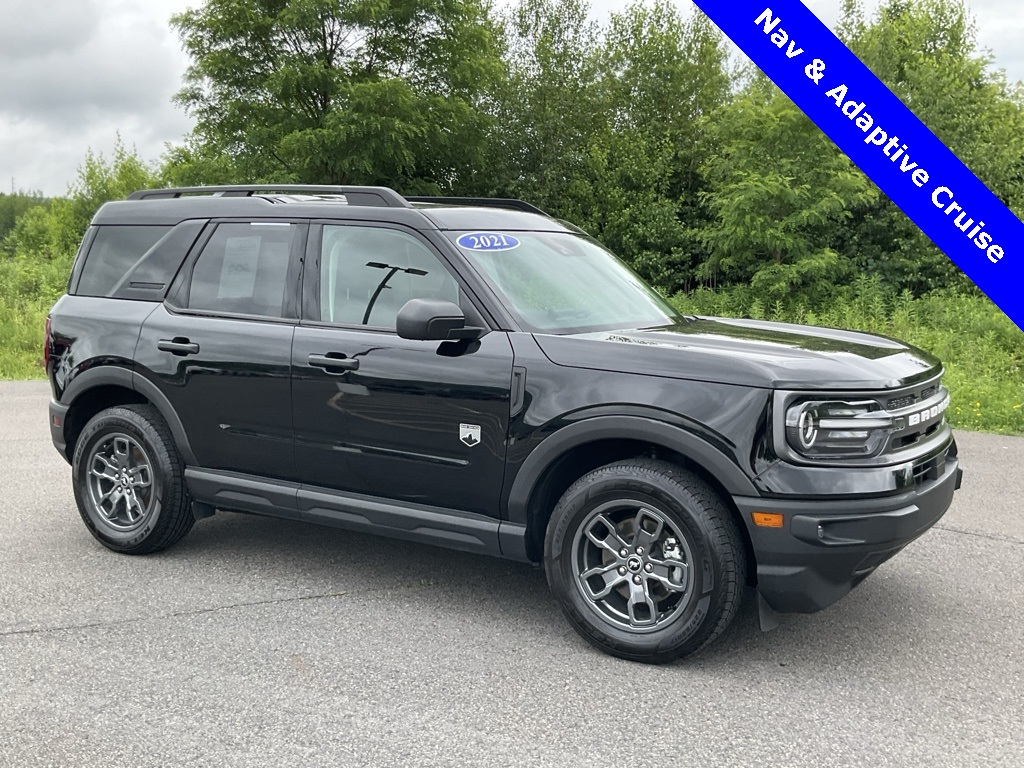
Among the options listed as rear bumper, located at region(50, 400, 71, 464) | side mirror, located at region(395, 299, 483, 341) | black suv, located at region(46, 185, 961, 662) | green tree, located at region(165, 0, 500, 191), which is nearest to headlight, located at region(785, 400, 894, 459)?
black suv, located at region(46, 185, 961, 662)

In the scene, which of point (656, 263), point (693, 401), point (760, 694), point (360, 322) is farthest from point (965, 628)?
point (656, 263)

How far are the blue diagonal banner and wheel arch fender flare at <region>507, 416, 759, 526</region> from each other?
2510 mm

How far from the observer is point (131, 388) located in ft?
17.9

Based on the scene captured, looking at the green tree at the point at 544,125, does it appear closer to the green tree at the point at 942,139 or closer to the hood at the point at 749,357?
the green tree at the point at 942,139

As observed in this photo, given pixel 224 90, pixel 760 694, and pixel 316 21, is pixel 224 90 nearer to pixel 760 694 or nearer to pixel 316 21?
pixel 316 21

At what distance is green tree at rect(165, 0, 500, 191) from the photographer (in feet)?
97.7

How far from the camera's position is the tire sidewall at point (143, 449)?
17.5 feet

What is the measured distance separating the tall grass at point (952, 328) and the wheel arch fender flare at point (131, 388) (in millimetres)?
7640

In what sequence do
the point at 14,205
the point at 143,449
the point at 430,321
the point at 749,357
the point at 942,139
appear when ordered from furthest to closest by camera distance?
1. the point at 14,205
2. the point at 942,139
3. the point at 143,449
4. the point at 430,321
5. the point at 749,357

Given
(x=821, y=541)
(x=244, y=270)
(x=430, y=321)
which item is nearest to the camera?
(x=821, y=541)

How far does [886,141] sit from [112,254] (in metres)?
4.47

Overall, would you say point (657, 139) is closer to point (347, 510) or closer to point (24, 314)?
point (24, 314)

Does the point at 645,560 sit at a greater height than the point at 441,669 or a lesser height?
greater

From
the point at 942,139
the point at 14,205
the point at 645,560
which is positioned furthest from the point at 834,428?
the point at 14,205
